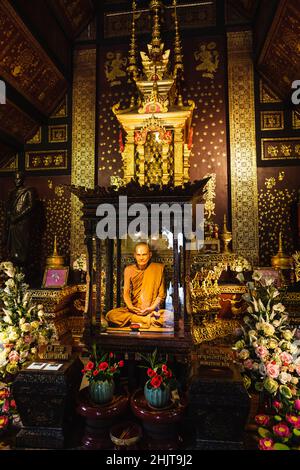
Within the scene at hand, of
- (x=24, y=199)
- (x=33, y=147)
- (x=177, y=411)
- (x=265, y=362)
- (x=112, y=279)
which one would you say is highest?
(x=33, y=147)

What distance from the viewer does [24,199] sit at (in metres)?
5.46

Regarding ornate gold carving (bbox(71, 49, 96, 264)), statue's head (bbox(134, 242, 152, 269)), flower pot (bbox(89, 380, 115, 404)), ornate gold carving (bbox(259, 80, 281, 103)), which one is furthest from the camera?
ornate gold carving (bbox(71, 49, 96, 264))

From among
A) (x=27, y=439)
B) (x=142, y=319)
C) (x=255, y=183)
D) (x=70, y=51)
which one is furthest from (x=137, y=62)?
(x=27, y=439)

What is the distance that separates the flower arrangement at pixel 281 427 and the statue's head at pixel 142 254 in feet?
6.09

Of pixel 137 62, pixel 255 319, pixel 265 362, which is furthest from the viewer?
pixel 137 62

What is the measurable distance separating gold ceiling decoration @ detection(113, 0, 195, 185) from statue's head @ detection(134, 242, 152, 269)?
1707mm

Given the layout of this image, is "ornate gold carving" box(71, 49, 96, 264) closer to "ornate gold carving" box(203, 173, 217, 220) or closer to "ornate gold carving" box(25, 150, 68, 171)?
"ornate gold carving" box(25, 150, 68, 171)

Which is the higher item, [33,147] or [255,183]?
[33,147]

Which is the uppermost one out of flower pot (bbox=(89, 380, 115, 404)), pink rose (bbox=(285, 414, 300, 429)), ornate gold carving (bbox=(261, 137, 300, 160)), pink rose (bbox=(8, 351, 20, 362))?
ornate gold carving (bbox=(261, 137, 300, 160))

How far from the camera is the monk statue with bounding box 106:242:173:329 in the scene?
3.22m

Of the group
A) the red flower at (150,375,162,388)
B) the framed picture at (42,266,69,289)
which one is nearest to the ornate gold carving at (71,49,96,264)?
the framed picture at (42,266,69,289)

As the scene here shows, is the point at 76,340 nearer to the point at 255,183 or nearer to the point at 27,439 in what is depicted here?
the point at 27,439

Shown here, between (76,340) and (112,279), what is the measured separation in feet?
5.32

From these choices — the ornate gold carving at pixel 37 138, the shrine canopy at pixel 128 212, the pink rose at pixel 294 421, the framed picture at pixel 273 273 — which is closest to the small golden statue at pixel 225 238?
the framed picture at pixel 273 273
